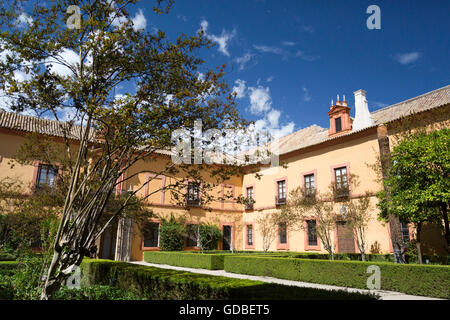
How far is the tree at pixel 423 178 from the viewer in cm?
1030

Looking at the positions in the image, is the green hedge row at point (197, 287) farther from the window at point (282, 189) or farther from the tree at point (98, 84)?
the window at point (282, 189)

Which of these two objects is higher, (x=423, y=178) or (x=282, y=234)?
(x=423, y=178)

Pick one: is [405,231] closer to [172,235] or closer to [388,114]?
[388,114]

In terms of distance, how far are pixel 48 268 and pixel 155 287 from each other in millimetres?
1962

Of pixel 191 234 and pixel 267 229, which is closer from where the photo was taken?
pixel 267 229

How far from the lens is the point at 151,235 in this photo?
19984 mm

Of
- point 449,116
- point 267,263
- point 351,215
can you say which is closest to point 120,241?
point 267,263

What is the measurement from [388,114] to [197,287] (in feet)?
55.3

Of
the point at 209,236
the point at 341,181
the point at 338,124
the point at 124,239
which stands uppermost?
the point at 338,124

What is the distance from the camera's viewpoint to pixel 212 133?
20.6 feet

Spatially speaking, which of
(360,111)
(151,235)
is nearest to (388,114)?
(360,111)

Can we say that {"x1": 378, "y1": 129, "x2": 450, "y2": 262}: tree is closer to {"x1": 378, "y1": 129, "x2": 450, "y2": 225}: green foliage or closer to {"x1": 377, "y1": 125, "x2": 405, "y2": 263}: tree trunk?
{"x1": 378, "y1": 129, "x2": 450, "y2": 225}: green foliage

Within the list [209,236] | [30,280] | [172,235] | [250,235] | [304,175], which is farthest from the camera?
[250,235]

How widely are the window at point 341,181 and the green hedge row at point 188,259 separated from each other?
7.10 meters
